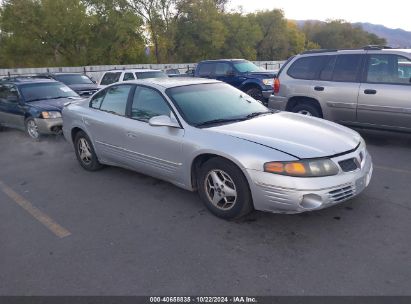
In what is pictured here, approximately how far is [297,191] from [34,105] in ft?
23.9

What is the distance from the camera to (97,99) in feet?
18.3

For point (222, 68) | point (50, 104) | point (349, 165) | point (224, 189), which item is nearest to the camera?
point (349, 165)

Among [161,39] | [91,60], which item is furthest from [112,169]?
[161,39]

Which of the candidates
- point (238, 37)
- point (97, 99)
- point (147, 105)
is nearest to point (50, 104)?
point (97, 99)

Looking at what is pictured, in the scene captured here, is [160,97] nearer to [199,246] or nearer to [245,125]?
[245,125]

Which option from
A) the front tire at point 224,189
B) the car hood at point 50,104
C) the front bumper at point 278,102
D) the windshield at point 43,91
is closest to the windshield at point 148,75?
the windshield at point 43,91

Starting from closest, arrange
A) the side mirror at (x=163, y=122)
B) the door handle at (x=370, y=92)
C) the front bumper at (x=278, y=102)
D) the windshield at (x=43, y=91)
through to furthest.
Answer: the side mirror at (x=163, y=122) → the door handle at (x=370, y=92) → the front bumper at (x=278, y=102) → the windshield at (x=43, y=91)

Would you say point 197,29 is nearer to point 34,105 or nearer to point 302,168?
point 34,105

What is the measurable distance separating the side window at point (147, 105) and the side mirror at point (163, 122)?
0.23 meters

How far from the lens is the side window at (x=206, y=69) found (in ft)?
44.0

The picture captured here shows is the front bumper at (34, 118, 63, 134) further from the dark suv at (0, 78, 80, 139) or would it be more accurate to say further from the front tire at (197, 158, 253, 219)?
the front tire at (197, 158, 253, 219)

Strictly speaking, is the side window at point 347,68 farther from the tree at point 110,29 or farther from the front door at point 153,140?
the tree at point 110,29

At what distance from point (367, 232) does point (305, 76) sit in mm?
4512

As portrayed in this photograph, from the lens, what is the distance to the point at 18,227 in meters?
3.98
